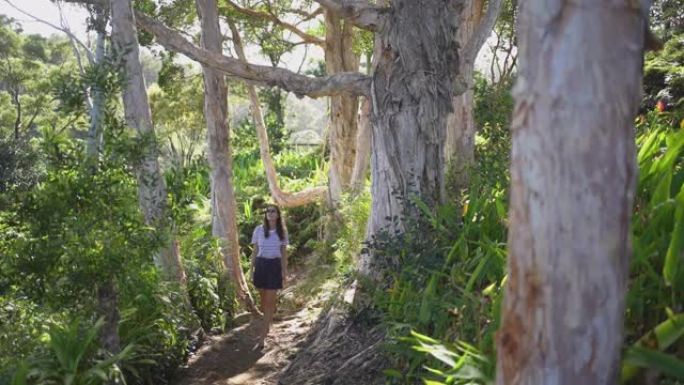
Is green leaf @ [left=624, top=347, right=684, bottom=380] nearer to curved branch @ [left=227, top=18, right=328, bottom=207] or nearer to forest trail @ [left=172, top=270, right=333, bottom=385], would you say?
forest trail @ [left=172, top=270, right=333, bottom=385]

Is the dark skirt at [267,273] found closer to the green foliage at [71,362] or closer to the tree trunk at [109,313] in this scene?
the tree trunk at [109,313]

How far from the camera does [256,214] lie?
15.6 meters

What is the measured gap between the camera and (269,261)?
7.81 meters

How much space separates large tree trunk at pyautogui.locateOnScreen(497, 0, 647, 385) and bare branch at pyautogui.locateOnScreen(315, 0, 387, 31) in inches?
159

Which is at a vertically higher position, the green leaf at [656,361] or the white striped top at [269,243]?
the green leaf at [656,361]

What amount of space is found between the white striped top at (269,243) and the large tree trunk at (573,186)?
18.8 feet

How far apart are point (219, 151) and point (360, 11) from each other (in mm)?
4029

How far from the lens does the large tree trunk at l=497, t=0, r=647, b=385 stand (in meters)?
1.98

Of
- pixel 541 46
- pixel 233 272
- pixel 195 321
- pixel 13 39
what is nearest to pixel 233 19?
pixel 233 272

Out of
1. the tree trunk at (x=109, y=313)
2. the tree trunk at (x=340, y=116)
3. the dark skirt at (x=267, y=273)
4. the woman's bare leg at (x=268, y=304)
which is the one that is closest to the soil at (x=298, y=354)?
the woman's bare leg at (x=268, y=304)

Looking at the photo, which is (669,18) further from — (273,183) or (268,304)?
(268,304)

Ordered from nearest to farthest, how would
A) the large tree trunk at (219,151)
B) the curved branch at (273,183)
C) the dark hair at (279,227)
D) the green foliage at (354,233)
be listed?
the dark hair at (279,227) < the green foliage at (354,233) < the large tree trunk at (219,151) < the curved branch at (273,183)

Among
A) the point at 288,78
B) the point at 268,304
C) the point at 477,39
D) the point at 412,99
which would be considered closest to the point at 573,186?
the point at 412,99

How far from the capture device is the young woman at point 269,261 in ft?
25.6
